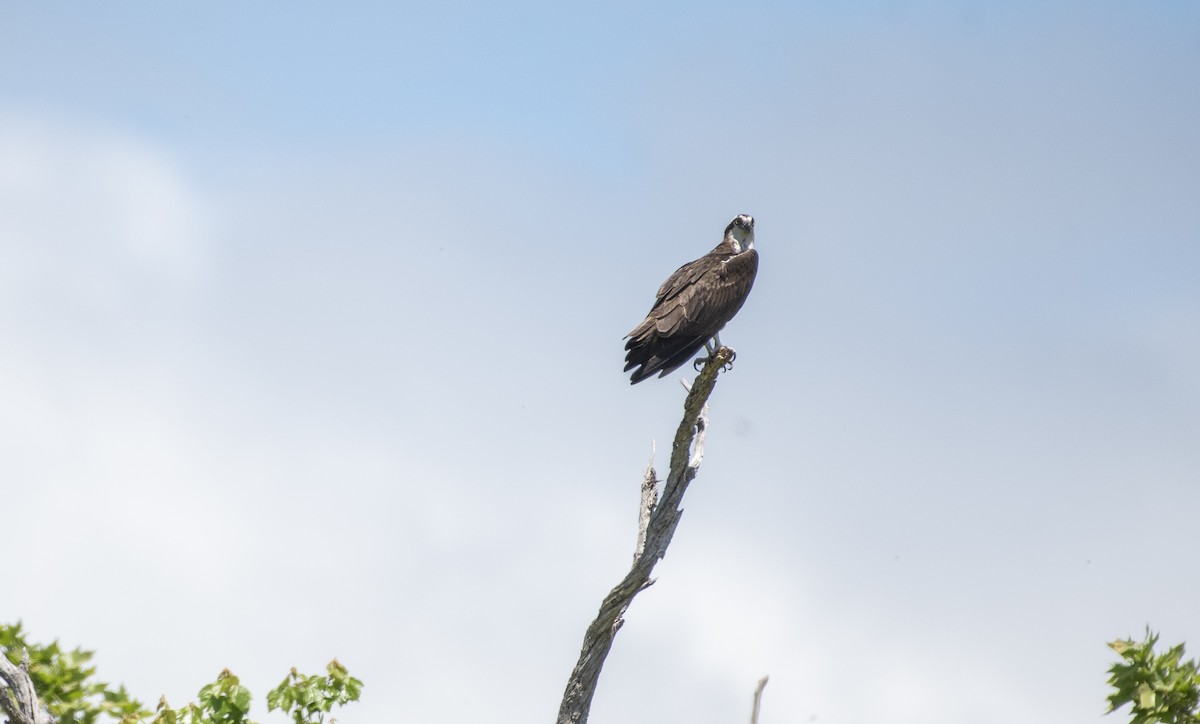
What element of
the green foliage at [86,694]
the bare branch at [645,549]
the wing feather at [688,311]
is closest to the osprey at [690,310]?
the wing feather at [688,311]

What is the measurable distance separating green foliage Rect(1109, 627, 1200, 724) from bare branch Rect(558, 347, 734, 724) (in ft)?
9.92

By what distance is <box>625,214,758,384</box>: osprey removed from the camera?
10.4 m

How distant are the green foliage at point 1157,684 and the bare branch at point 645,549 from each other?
9.92 ft

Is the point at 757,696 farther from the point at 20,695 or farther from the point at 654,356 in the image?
the point at 654,356

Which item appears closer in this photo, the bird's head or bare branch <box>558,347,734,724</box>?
bare branch <box>558,347,734,724</box>

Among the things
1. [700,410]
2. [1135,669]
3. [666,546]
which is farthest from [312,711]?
[1135,669]

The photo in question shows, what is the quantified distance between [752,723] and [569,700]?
3.28m

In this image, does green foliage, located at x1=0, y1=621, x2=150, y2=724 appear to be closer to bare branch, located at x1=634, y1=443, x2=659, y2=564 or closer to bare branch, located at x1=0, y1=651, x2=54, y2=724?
bare branch, located at x1=0, y1=651, x2=54, y2=724

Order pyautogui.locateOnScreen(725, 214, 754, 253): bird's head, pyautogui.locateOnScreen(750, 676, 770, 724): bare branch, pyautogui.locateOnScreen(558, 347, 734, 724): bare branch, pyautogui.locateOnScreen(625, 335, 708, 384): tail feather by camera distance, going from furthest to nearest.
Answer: pyautogui.locateOnScreen(725, 214, 754, 253): bird's head
pyautogui.locateOnScreen(625, 335, 708, 384): tail feather
pyautogui.locateOnScreen(558, 347, 734, 724): bare branch
pyautogui.locateOnScreen(750, 676, 770, 724): bare branch

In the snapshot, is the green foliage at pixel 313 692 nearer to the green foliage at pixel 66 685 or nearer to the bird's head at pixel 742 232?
the green foliage at pixel 66 685

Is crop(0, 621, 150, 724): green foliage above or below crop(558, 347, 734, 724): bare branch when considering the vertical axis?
below

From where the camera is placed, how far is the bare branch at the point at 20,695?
6102mm

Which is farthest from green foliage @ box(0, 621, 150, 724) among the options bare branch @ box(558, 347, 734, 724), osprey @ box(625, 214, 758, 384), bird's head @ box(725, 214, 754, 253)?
bird's head @ box(725, 214, 754, 253)

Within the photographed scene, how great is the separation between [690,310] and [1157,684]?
5.44 metres
